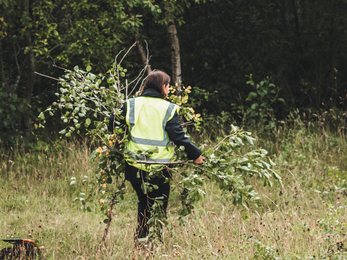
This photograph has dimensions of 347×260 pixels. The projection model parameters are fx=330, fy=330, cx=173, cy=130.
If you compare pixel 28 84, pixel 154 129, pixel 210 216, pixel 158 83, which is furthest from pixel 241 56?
pixel 154 129

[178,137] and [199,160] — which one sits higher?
[178,137]

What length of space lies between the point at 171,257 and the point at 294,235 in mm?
1290

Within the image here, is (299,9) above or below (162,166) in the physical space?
above

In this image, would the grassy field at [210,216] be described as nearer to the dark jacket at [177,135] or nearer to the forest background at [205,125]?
the forest background at [205,125]

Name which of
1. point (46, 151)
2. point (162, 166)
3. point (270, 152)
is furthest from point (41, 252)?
point (270, 152)

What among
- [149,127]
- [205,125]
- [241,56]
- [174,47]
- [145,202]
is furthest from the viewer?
[241,56]

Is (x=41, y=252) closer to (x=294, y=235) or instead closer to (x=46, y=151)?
(x=294, y=235)

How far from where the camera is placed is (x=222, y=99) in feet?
30.1

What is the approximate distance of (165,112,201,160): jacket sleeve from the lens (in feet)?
9.37

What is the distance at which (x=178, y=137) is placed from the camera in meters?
2.87

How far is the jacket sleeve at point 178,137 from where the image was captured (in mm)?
2857

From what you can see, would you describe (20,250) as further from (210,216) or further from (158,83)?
(210,216)

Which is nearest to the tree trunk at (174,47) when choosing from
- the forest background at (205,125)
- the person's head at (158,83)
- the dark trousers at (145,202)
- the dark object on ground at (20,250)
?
the forest background at (205,125)

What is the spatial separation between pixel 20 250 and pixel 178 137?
1780mm
